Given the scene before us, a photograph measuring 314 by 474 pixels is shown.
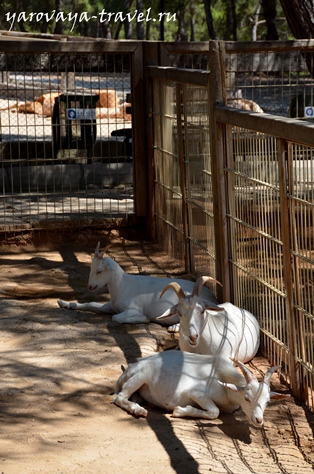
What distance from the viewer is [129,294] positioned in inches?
274

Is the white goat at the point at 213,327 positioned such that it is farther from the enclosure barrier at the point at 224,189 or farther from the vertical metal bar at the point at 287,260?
the vertical metal bar at the point at 287,260

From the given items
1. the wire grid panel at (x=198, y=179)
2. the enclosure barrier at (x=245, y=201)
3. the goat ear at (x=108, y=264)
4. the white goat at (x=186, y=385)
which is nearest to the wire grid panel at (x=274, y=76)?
the enclosure barrier at (x=245, y=201)

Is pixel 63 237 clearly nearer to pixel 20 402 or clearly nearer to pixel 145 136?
pixel 145 136

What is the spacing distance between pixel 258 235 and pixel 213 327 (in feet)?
2.56

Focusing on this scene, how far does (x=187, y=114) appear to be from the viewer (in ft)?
25.6

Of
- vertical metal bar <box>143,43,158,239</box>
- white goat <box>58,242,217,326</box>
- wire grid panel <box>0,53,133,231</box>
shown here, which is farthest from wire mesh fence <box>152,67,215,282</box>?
wire grid panel <box>0,53,133,231</box>

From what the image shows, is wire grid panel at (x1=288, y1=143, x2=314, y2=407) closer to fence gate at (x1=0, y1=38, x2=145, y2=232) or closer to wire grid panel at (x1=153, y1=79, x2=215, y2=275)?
wire grid panel at (x1=153, y1=79, x2=215, y2=275)

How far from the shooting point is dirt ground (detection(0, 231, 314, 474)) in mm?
4316

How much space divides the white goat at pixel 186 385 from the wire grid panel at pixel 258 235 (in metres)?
0.64

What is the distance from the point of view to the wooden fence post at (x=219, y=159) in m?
6.60

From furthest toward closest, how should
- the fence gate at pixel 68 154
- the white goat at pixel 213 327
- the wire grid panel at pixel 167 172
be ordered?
the fence gate at pixel 68 154, the wire grid panel at pixel 167 172, the white goat at pixel 213 327

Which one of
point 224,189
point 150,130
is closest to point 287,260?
point 224,189

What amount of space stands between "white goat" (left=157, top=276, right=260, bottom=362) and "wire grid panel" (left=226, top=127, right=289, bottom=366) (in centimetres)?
17

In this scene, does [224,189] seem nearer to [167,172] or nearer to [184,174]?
[184,174]
